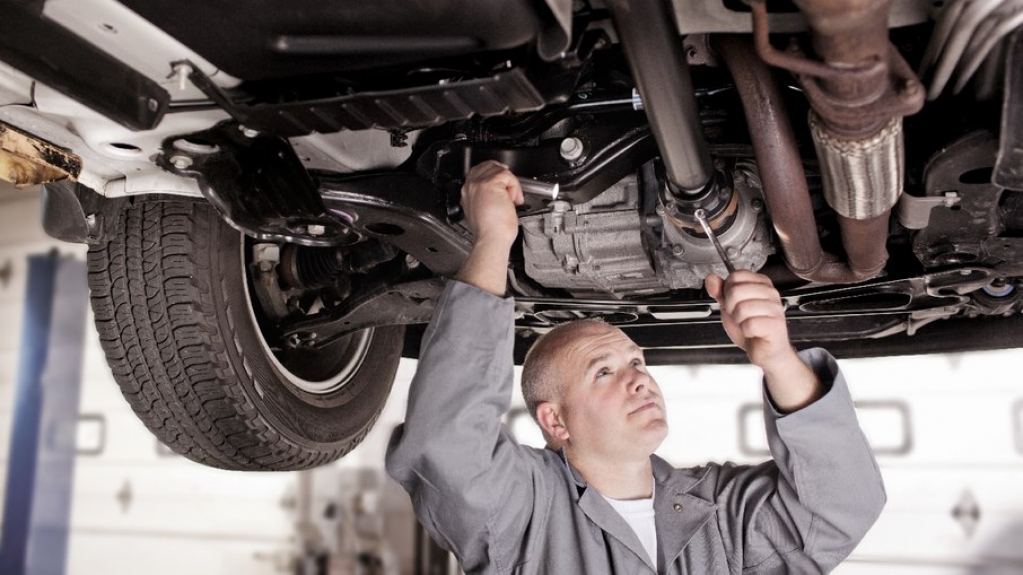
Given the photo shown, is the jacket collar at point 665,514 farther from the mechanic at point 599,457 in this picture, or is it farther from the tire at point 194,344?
the tire at point 194,344

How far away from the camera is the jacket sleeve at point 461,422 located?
1.14 m

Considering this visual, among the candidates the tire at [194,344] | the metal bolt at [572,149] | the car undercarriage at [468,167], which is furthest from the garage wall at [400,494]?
the metal bolt at [572,149]

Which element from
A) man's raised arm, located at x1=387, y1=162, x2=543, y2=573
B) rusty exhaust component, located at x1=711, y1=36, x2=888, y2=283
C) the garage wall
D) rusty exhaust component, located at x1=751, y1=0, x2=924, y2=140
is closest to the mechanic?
man's raised arm, located at x1=387, y1=162, x2=543, y2=573

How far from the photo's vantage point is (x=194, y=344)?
5.39ft

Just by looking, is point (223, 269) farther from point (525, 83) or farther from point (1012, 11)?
point (1012, 11)

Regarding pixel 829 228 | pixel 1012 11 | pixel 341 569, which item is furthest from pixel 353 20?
pixel 341 569

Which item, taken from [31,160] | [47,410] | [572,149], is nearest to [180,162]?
[31,160]

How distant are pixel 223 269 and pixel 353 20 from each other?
756 millimetres

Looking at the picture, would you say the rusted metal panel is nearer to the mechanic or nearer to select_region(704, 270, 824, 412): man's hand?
the mechanic

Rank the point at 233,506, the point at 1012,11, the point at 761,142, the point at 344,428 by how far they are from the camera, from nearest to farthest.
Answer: the point at 1012,11 < the point at 761,142 < the point at 344,428 < the point at 233,506

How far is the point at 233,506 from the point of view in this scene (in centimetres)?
562

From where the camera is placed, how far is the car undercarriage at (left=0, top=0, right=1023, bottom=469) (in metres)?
1.03

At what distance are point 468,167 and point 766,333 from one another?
0.54m

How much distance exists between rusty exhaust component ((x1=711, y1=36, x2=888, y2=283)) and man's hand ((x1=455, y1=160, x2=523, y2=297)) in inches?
13.1
